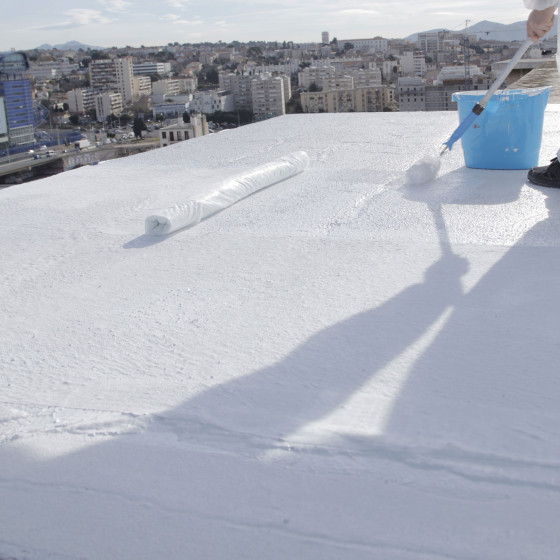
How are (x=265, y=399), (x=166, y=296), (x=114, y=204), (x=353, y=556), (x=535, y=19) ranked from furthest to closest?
(x=114, y=204) < (x=535, y=19) < (x=166, y=296) < (x=265, y=399) < (x=353, y=556)

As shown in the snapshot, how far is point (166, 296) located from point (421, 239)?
27.8 inches

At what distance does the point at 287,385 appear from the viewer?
3.38 feet

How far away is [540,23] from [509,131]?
0.43m

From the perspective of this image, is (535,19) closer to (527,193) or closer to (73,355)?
(527,193)

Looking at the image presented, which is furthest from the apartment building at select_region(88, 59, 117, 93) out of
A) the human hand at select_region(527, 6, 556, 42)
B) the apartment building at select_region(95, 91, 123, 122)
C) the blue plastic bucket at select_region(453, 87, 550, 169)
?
the human hand at select_region(527, 6, 556, 42)

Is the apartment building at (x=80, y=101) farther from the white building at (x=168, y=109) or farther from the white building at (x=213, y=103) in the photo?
the white building at (x=213, y=103)

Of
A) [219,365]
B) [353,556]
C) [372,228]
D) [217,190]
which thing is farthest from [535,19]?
[353,556]

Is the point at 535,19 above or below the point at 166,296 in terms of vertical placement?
above

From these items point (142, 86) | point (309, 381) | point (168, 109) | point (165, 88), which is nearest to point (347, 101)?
point (309, 381)

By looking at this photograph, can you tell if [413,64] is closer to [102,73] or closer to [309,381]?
[309,381]

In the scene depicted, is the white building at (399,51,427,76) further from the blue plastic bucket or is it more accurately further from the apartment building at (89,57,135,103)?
the apartment building at (89,57,135,103)

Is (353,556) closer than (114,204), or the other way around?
(353,556)

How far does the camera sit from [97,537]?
2.43 feet

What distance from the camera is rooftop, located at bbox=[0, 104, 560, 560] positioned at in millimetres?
748
